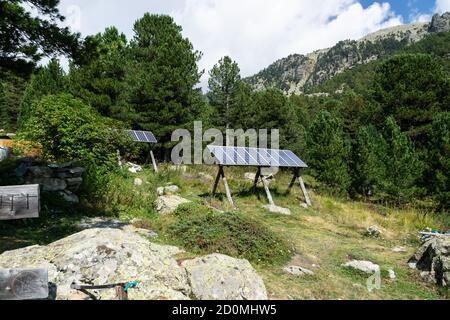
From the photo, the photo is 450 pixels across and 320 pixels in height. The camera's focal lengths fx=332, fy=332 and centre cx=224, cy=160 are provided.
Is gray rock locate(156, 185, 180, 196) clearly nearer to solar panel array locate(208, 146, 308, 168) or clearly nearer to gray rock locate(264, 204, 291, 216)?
solar panel array locate(208, 146, 308, 168)

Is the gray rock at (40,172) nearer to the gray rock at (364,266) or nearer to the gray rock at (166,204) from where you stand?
the gray rock at (166,204)

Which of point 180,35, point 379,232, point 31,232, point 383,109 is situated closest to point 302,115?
point 383,109

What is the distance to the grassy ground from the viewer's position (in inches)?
249

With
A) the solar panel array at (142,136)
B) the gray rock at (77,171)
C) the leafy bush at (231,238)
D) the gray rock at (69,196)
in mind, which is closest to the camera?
the leafy bush at (231,238)

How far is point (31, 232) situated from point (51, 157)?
15.7ft

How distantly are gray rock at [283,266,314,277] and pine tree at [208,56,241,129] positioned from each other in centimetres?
2202

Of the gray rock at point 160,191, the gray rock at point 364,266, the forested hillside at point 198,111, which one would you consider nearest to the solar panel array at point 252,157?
the gray rock at point 160,191

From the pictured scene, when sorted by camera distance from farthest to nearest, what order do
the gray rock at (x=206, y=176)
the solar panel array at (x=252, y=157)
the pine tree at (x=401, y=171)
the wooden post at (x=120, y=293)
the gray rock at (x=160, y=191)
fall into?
the gray rock at (x=206, y=176)
the pine tree at (x=401, y=171)
the solar panel array at (x=252, y=157)
the gray rock at (x=160, y=191)
the wooden post at (x=120, y=293)

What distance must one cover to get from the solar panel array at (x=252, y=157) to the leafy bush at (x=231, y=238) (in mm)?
5731

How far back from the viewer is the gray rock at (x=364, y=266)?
7257 mm

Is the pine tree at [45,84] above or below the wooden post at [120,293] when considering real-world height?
above

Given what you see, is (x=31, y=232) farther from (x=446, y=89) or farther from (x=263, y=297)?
(x=446, y=89)

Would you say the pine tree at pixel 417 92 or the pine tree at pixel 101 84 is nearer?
the pine tree at pixel 101 84

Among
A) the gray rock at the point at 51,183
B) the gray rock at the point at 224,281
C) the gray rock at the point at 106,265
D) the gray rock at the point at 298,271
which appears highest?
the gray rock at the point at 51,183
